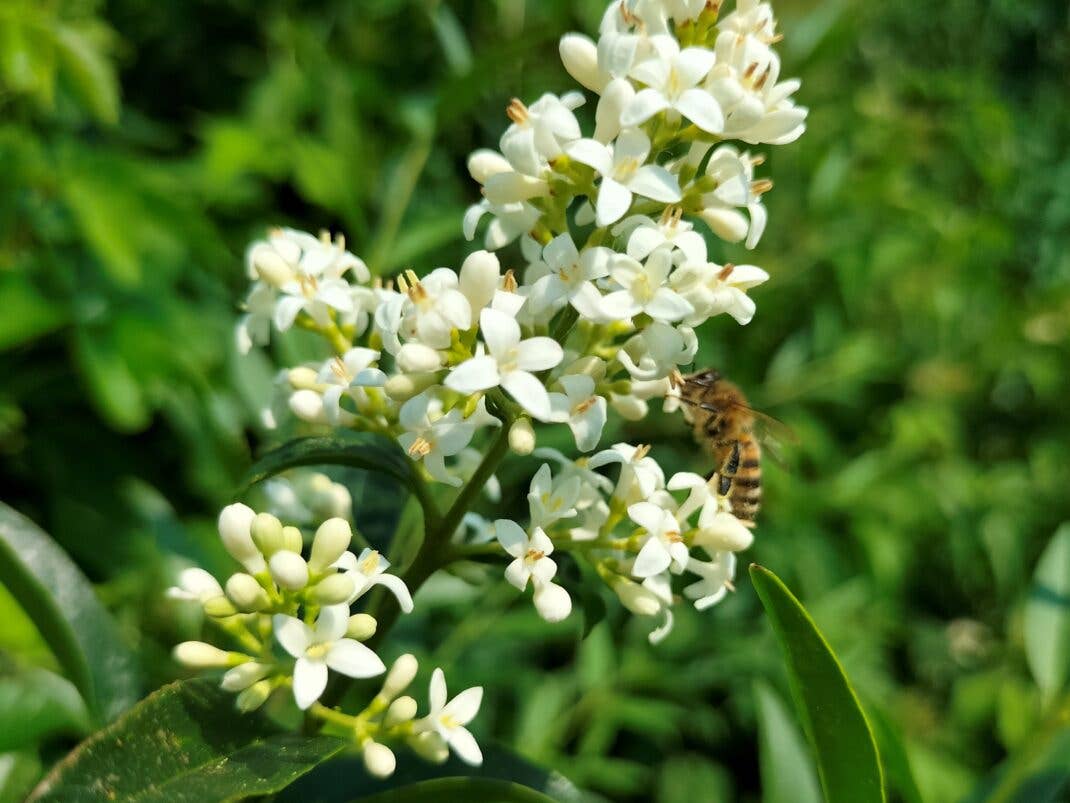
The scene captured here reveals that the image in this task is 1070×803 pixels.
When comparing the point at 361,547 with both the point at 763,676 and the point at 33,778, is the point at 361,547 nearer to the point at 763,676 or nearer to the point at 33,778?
the point at 33,778

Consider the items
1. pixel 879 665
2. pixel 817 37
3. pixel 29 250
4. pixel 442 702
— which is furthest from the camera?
pixel 879 665

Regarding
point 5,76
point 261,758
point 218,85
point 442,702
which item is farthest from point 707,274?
point 218,85

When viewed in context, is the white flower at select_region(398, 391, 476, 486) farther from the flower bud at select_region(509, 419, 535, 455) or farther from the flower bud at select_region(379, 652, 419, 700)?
the flower bud at select_region(379, 652, 419, 700)

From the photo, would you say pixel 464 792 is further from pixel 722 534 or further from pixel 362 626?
pixel 722 534

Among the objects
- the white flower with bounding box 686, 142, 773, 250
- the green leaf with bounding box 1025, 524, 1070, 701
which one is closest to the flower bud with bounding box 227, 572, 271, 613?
the white flower with bounding box 686, 142, 773, 250

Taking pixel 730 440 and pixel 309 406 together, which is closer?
pixel 309 406

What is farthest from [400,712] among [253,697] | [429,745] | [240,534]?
[240,534]
